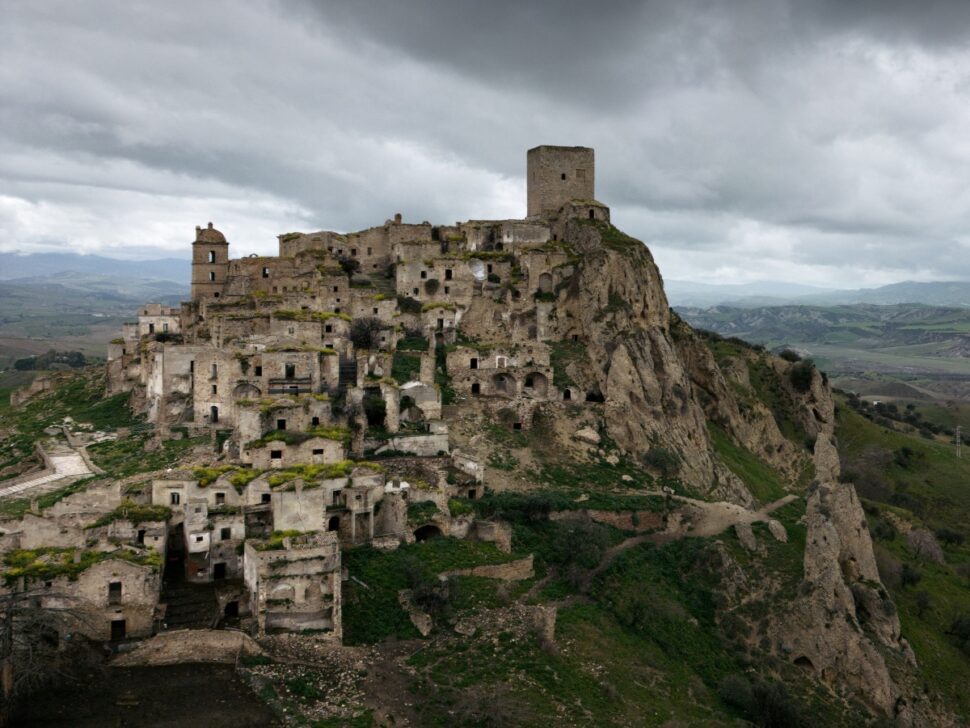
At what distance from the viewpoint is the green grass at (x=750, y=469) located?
190 ft

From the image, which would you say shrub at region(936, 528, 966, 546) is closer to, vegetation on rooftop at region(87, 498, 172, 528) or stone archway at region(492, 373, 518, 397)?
stone archway at region(492, 373, 518, 397)

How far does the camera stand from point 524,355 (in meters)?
52.5

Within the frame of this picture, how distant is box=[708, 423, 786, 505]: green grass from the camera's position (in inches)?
2280

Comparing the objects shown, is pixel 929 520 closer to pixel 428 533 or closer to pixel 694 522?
pixel 694 522

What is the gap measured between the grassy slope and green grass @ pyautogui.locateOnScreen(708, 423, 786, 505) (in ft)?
22.4

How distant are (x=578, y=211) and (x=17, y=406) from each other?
44.6 metres

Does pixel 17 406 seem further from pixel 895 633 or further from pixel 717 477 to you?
pixel 895 633

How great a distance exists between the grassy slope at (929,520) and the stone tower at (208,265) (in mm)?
49872

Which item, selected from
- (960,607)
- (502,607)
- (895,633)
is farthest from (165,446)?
(960,607)

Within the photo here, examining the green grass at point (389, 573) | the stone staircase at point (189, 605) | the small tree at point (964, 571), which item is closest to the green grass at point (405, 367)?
the green grass at point (389, 573)

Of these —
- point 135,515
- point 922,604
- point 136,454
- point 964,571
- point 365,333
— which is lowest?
point 964,571

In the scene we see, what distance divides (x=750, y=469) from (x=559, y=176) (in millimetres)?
28302

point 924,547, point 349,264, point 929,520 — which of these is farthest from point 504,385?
point 929,520

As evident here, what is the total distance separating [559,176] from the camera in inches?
2628
